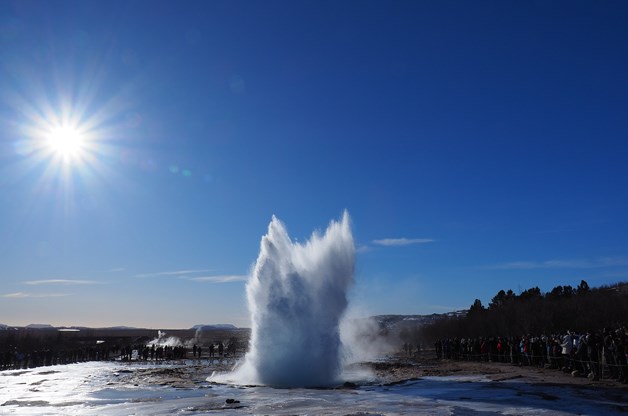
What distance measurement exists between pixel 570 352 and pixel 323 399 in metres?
12.9

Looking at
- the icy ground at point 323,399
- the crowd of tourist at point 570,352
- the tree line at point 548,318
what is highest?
the tree line at point 548,318

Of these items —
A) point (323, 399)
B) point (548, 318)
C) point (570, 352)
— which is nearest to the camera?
point (323, 399)

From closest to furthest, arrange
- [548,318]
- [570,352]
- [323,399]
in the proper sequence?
[323,399]
[570,352]
[548,318]

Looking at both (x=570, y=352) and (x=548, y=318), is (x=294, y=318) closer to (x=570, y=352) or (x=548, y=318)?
(x=570, y=352)

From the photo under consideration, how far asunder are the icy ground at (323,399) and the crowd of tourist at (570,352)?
7.99ft

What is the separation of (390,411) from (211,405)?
5913 millimetres

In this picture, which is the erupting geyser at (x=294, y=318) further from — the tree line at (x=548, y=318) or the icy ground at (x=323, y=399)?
the tree line at (x=548, y=318)

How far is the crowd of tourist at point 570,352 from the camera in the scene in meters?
20.4

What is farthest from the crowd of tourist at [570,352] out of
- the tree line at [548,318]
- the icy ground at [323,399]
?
the tree line at [548,318]

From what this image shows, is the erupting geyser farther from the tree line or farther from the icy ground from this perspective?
the tree line

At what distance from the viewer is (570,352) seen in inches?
975

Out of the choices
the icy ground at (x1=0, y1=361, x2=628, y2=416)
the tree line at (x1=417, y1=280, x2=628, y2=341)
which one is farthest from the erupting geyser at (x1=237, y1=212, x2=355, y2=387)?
the tree line at (x1=417, y1=280, x2=628, y2=341)

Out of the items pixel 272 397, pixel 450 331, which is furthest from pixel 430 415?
pixel 450 331

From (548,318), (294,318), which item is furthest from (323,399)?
(548,318)
